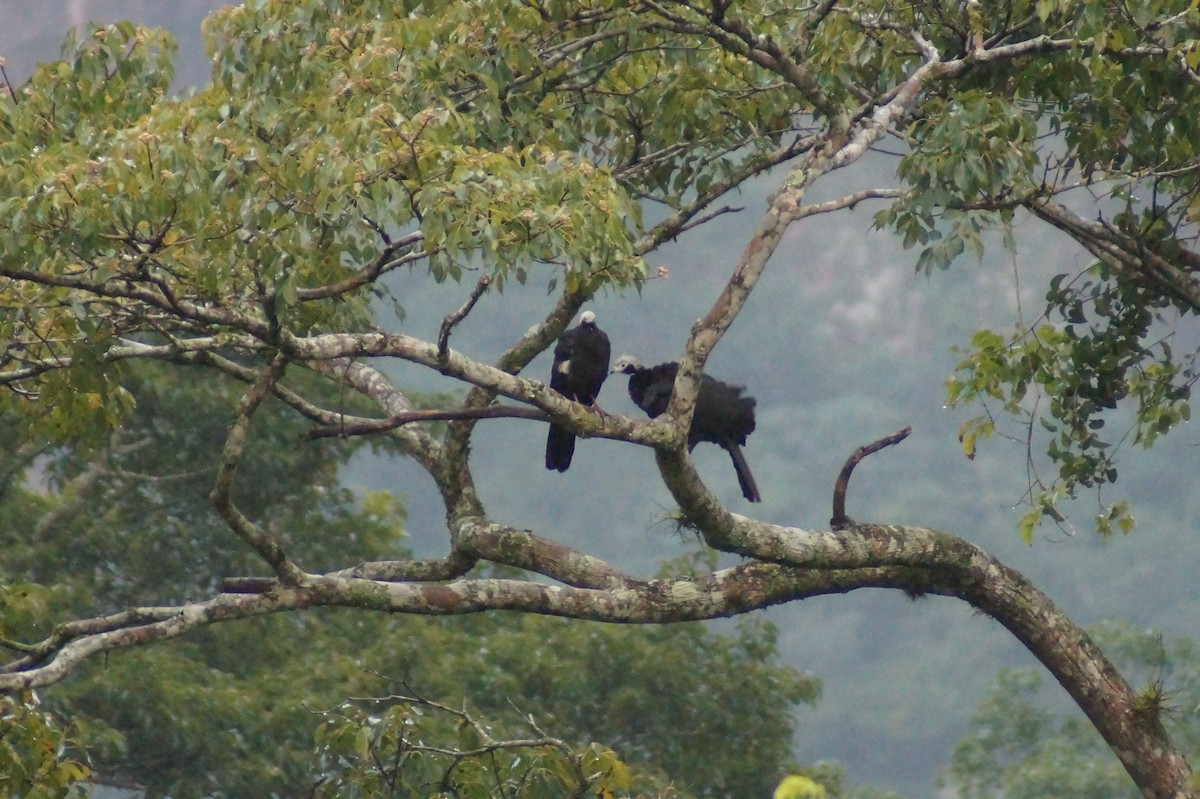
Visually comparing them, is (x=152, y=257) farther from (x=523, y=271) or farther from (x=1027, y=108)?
(x=1027, y=108)

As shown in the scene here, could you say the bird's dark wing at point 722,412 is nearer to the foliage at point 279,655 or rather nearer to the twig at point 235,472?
the twig at point 235,472

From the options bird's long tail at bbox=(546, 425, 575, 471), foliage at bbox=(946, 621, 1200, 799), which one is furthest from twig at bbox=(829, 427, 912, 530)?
foliage at bbox=(946, 621, 1200, 799)

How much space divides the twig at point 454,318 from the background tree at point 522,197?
75 mm

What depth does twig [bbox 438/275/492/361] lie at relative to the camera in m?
4.52

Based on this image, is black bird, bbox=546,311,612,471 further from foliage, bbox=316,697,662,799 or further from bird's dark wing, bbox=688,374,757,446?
foliage, bbox=316,697,662,799

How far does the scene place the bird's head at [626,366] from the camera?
24.1 ft

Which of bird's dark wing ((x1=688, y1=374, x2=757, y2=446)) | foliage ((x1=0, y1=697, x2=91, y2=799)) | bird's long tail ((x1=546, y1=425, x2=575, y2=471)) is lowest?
foliage ((x1=0, y1=697, x2=91, y2=799))

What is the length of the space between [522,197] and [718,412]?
227cm

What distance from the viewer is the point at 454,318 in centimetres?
467

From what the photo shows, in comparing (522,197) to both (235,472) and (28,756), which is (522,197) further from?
(28,756)

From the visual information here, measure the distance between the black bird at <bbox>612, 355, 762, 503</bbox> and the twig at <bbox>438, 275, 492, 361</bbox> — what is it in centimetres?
174

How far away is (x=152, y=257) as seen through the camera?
4773 mm

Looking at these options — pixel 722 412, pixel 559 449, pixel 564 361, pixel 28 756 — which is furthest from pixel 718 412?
pixel 28 756

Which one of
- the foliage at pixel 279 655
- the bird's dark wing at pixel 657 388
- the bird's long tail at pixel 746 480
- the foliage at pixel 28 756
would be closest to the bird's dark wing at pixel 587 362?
the bird's dark wing at pixel 657 388
